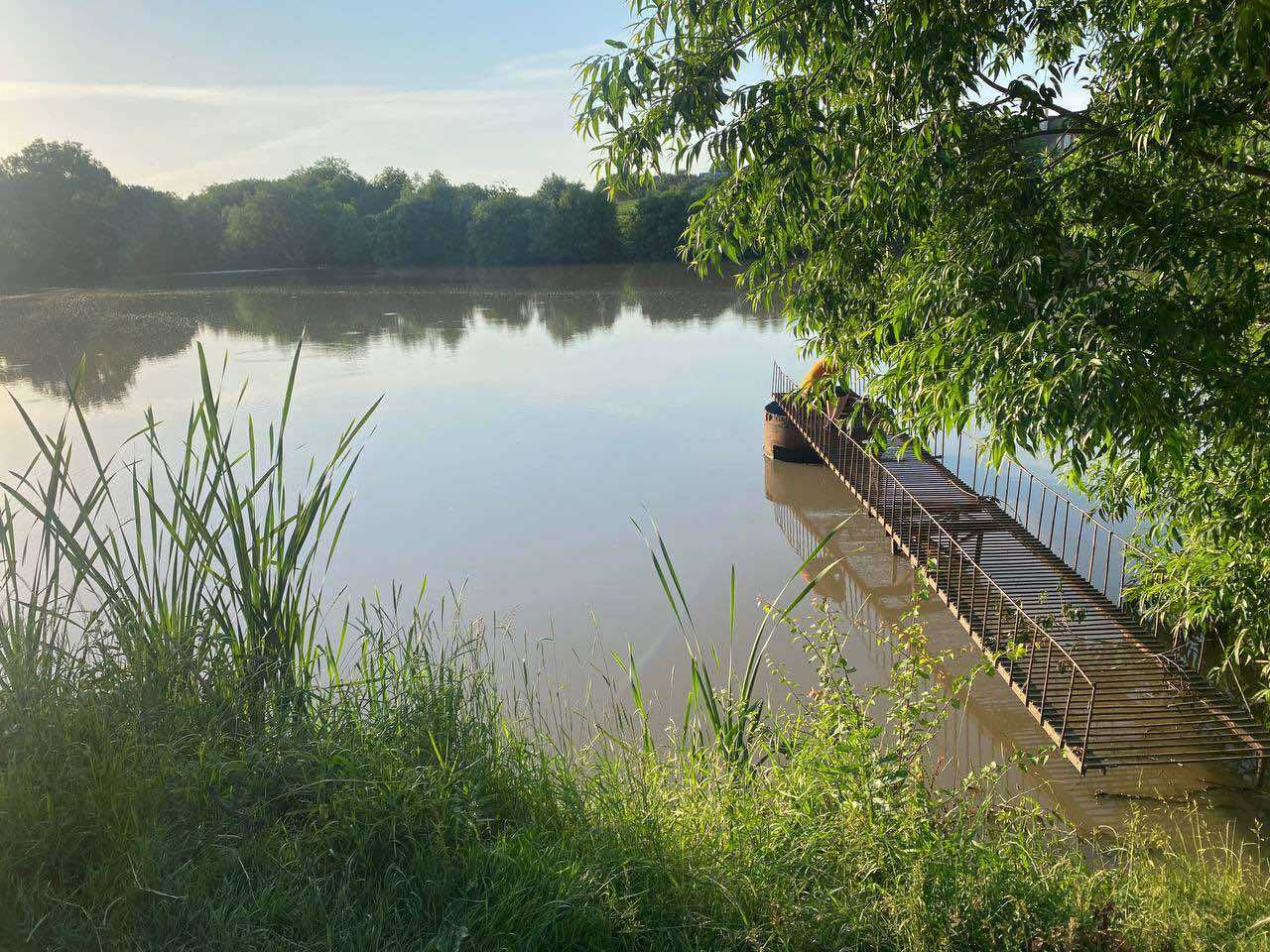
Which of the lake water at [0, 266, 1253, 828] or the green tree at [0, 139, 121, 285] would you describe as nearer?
the lake water at [0, 266, 1253, 828]

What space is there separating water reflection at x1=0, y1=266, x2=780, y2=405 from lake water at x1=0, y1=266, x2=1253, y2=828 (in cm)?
23

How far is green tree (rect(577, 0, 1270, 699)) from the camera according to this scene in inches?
165

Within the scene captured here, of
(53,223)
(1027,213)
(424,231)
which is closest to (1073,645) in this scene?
(1027,213)

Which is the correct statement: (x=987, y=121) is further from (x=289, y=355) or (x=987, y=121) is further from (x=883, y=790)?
(x=289, y=355)

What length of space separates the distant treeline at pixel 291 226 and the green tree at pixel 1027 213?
5241 centimetres

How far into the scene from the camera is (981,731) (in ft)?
22.1

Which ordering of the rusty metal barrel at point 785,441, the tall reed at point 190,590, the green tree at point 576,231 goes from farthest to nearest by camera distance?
the green tree at point 576,231, the rusty metal barrel at point 785,441, the tall reed at point 190,590

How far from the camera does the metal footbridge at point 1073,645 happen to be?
5684 mm

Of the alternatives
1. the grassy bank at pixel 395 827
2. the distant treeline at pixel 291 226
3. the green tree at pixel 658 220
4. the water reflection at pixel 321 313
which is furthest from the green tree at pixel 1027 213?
the green tree at pixel 658 220

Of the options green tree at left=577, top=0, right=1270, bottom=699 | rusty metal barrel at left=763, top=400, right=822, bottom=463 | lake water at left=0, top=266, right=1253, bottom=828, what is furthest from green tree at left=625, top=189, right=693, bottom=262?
green tree at left=577, top=0, right=1270, bottom=699

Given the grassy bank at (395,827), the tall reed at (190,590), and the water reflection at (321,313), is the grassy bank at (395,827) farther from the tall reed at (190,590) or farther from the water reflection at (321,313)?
the water reflection at (321,313)

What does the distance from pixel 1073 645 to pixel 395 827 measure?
18.8 ft

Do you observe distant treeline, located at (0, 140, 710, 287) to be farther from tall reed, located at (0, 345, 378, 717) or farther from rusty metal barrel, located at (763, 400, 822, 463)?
tall reed, located at (0, 345, 378, 717)

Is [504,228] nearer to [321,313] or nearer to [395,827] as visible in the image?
[321,313]
